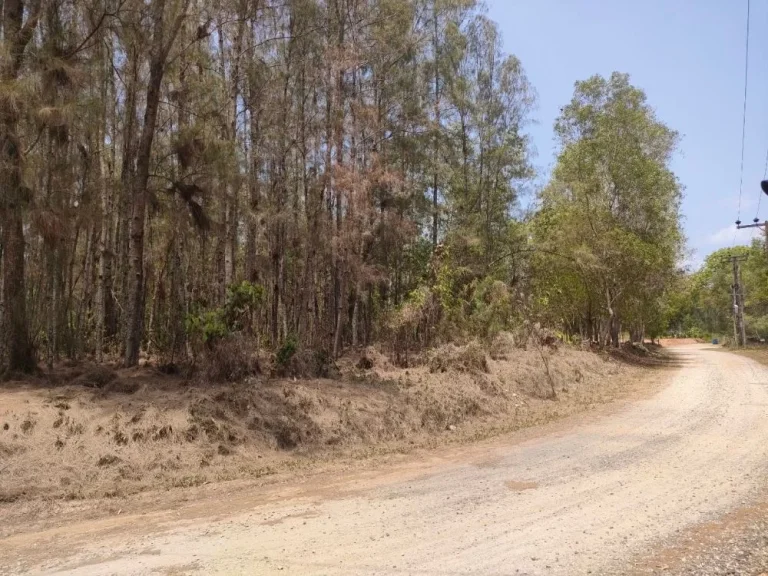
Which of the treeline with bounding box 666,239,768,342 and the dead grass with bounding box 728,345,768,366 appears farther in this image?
the treeline with bounding box 666,239,768,342

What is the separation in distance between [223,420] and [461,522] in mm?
4664

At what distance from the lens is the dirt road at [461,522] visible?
4.50 meters

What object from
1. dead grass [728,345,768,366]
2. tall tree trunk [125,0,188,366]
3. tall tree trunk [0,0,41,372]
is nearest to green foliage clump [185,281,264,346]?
tall tree trunk [125,0,188,366]

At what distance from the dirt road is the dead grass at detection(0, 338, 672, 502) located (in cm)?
146

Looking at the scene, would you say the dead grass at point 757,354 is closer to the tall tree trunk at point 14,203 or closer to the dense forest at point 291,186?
the dense forest at point 291,186

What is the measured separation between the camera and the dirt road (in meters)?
4.50

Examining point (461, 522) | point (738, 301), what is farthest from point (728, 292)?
point (461, 522)

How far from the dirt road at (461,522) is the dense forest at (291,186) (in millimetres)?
4958

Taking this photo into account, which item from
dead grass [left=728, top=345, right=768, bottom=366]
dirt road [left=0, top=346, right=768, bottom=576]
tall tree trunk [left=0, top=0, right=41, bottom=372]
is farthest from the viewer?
dead grass [left=728, top=345, right=768, bottom=366]

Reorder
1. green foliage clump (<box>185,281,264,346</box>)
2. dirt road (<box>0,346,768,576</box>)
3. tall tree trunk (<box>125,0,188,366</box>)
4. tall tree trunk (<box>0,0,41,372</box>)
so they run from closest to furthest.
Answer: dirt road (<box>0,346,768,576</box>) → tall tree trunk (<box>0,0,41,372</box>) → green foliage clump (<box>185,281,264,346</box>) → tall tree trunk (<box>125,0,188,366</box>)

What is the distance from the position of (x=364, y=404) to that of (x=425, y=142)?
16100 millimetres

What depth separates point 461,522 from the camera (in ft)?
17.7

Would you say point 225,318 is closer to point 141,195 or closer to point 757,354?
point 141,195

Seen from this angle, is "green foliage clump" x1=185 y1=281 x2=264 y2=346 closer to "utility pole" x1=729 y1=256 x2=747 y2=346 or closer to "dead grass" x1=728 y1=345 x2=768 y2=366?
"dead grass" x1=728 y1=345 x2=768 y2=366
